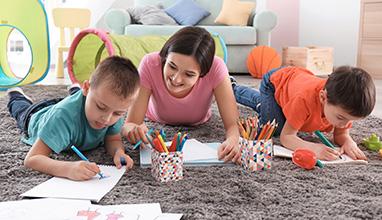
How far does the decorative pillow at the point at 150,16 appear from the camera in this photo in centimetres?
429

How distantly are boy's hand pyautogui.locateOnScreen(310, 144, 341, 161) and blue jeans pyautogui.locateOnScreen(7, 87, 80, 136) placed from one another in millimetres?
995

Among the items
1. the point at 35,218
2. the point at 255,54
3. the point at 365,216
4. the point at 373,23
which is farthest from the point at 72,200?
the point at 373,23

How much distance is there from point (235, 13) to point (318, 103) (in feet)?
9.62

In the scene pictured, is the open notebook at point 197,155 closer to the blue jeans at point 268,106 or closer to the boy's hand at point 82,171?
the boy's hand at point 82,171

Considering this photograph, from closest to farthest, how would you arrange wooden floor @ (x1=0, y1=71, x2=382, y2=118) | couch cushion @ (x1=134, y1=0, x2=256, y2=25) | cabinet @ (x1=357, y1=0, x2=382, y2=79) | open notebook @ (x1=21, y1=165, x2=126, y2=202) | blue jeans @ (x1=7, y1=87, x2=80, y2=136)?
open notebook @ (x1=21, y1=165, x2=126, y2=202), blue jeans @ (x1=7, y1=87, x2=80, y2=136), wooden floor @ (x1=0, y1=71, x2=382, y2=118), cabinet @ (x1=357, y1=0, x2=382, y2=79), couch cushion @ (x1=134, y1=0, x2=256, y2=25)

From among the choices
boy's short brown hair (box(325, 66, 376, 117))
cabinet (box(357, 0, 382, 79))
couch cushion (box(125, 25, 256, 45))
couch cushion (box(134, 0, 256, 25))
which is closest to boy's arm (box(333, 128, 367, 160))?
boy's short brown hair (box(325, 66, 376, 117))

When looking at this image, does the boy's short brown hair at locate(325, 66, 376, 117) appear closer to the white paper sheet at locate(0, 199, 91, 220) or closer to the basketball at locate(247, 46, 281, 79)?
the white paper sheet at locate(0, 199, 91, 220)

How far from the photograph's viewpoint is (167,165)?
1.29 meters

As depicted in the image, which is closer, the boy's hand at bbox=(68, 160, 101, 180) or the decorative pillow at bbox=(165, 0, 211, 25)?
the boy's hand at bbox=(68, 160, 101, 180)

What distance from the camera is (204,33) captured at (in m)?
1.62

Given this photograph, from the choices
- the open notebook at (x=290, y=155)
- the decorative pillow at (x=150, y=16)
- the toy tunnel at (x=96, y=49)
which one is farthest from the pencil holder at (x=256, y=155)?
the decorative pillow at (x=150, y=16)

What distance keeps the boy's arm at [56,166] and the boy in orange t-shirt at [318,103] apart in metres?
0.74

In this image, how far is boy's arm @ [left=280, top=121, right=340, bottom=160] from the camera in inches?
60.3

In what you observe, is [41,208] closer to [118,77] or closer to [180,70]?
[118,77]
